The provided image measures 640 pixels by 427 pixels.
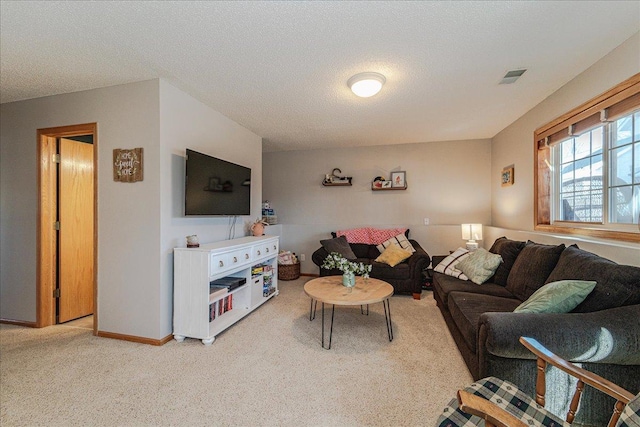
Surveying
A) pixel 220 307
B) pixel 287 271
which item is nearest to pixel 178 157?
pixel 220 307

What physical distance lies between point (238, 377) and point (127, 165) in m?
2.11

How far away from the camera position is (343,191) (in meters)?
5.04

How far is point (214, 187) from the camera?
2.91m

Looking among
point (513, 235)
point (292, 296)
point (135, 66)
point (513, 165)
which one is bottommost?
point (292, 296)

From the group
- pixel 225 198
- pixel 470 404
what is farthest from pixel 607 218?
pixel 225 198

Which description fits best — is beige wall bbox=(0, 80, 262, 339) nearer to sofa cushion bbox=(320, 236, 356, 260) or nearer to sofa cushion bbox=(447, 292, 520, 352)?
sofa cushion bbox=(320, 236, 356, 260)

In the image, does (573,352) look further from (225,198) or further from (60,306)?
(60,306)

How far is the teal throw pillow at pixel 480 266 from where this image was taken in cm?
274

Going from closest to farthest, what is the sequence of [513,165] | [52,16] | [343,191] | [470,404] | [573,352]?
[470,404], [573,352], [52,16], [513,165], [343,191]

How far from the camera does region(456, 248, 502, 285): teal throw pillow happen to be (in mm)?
2736

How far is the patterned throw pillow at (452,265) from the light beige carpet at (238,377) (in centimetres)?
59

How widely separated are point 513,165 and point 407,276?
210cm

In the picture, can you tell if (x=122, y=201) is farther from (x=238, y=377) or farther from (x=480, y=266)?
(x=480, y=266)

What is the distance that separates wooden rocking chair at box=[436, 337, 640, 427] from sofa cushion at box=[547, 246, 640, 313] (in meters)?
0.65
